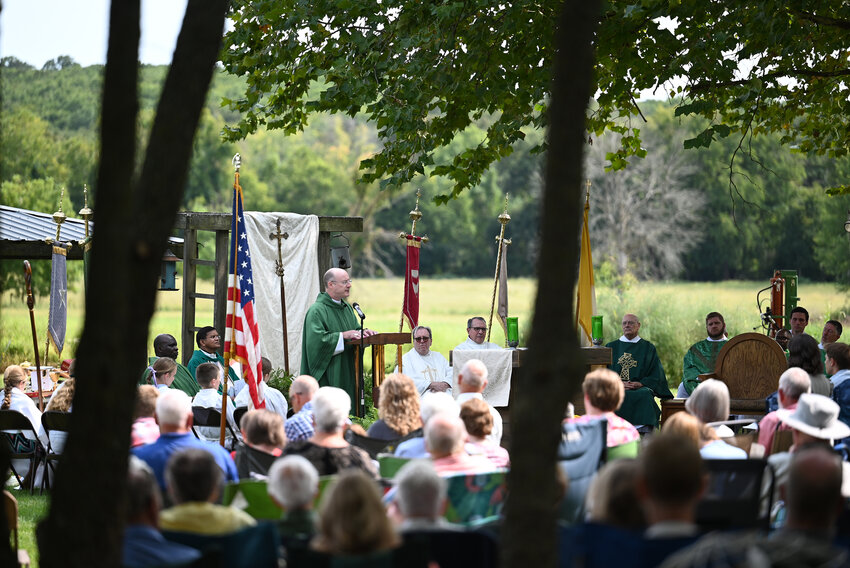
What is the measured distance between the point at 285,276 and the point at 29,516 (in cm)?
615

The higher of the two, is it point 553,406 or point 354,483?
point 553,406

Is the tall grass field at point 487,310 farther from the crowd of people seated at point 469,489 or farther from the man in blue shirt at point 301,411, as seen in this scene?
the man in blue shirt at point 301,411

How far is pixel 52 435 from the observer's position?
9.44m

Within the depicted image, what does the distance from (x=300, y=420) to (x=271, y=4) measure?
5.95m

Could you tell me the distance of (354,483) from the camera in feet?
12.6

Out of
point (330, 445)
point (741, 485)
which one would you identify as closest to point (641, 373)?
point (330, 445)

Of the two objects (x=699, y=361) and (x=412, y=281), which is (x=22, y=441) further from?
(x=699, y=361)

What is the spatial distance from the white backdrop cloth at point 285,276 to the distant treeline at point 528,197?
30960 millimetres

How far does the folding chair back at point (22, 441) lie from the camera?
988 cm

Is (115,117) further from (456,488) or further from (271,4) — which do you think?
(271,4)

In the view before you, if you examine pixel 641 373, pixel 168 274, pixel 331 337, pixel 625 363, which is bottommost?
pixel 641 373

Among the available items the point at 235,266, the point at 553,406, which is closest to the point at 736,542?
the point at 553,406

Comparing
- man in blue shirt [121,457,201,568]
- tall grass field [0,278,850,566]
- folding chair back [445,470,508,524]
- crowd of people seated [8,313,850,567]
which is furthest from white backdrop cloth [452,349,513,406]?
man in blue shirt [121,457,201,568]

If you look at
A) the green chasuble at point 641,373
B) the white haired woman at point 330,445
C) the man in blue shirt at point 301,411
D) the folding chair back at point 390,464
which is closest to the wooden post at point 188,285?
the green chasuble at point 641,373
